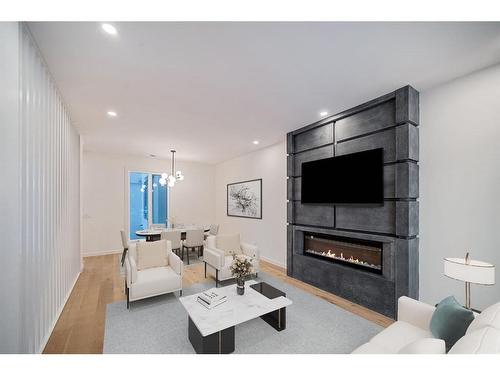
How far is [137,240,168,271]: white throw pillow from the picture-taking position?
351cm

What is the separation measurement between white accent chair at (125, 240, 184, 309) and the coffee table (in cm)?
84

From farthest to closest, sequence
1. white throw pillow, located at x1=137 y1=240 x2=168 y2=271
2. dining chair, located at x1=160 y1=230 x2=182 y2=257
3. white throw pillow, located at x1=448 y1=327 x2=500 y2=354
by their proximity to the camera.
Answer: dining chair, located at x1=160 y1=230 x2=182 y2=257, white throw pillow, located at x1=137 y1=240 x2=168 y2=271, white throw pillow, located at x1=448 y1=327 x2=500 y2=354

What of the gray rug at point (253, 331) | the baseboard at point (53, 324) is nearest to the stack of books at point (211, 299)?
the gray rug at point (253, 331)

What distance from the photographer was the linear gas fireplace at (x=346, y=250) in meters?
3.16

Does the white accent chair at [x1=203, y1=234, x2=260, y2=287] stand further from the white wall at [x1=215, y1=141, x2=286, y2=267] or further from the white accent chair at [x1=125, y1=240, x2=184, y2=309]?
the white wall at [x1=215, y1=141, x2=286, y2=267]

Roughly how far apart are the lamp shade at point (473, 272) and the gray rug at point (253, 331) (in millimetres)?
1105

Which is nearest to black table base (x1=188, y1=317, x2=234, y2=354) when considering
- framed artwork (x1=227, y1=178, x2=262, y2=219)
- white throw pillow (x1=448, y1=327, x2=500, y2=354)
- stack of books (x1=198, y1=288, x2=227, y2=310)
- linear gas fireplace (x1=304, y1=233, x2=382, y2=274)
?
stack of books (x1=198, y1=288, x2=227, y2=310)

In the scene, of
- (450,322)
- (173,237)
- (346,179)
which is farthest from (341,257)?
(173,237)

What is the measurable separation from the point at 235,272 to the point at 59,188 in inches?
99.1

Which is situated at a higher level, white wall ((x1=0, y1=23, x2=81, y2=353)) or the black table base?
white wall ((x1=0, y1=23, x2=81, y2=353))

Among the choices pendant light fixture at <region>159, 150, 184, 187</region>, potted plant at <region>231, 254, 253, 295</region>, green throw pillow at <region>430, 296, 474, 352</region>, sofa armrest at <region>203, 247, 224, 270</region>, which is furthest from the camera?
pendant light fixture at <region>159, 150, 184, 187</region>

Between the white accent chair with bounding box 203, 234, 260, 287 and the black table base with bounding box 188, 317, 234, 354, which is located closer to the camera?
the black table base with bounding box 188, 317, 234, 354

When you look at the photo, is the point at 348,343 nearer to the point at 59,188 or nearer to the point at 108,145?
the point at 59,188
